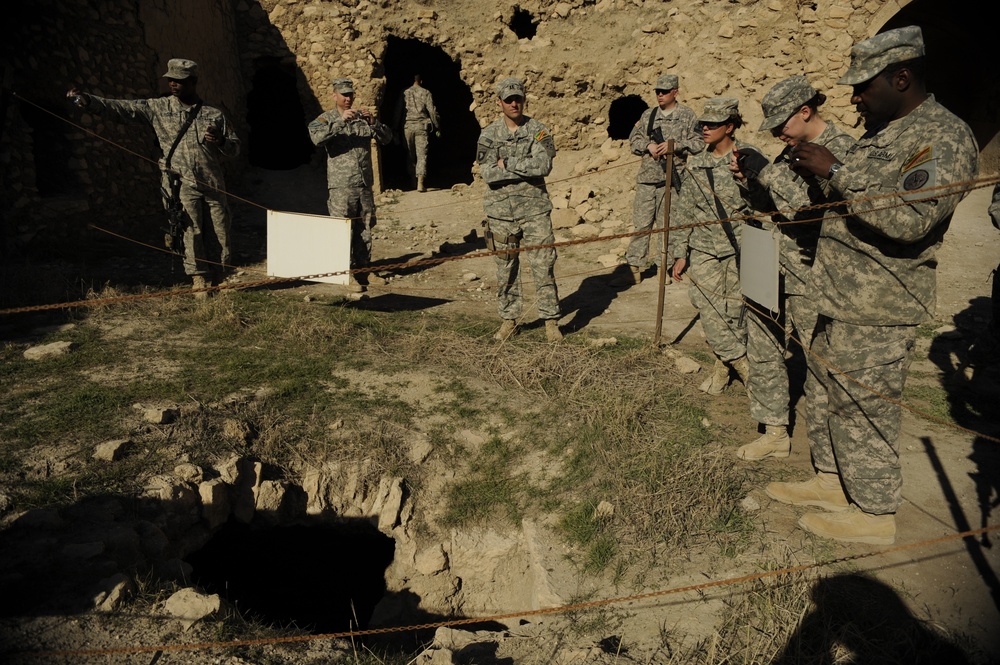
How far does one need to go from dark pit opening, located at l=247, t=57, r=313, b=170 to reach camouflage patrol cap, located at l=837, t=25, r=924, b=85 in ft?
41.8

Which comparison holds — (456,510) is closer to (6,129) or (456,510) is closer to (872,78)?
(872,78)

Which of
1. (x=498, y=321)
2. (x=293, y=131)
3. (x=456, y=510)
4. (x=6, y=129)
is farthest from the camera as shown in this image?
(x=293, y=131)

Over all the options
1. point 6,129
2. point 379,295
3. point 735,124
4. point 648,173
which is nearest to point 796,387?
point 735,124

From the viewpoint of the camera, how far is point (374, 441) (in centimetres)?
432

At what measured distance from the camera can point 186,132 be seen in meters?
6.09

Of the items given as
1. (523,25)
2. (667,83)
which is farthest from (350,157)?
(523,25)

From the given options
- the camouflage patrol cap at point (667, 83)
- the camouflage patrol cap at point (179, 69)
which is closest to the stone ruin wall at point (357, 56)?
the camouflage patrol cap at point (179, 69)

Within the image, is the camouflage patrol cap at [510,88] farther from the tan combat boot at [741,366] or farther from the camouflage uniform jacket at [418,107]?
the camouflage uniform jacket at [418,107]

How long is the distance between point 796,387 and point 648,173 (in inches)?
117

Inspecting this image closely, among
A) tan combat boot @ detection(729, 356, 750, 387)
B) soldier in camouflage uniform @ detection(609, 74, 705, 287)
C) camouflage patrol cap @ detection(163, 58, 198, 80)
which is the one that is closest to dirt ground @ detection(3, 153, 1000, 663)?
tan combat boot @ detection(729, 356, 750, 387)

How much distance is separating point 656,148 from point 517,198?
5.50 ft

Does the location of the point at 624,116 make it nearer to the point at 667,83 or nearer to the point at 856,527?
the point at 667,83

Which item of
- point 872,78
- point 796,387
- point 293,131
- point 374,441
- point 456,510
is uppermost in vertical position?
point 293,131

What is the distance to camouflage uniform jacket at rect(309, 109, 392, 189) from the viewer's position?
6715 mm
